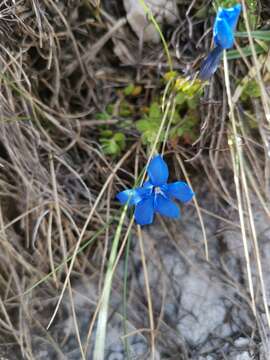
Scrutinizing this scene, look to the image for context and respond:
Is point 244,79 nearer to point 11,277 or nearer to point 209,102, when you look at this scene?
point 209,102

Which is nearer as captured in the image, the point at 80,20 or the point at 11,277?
the point at 11,277

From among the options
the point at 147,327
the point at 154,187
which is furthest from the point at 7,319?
the point at 154,187

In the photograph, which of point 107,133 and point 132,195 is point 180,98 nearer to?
point 107,133

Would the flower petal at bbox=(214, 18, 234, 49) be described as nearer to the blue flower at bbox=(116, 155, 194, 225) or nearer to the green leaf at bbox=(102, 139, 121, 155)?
the blue flower at bbox=(116, 155, 194, 225)

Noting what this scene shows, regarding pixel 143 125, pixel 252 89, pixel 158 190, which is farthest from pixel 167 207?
pixel 252 89

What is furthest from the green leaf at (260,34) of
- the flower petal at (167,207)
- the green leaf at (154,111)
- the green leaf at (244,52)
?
the flower petal at (167,207)

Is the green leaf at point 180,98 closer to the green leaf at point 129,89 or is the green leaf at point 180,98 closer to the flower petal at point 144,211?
the green leaf at point 129,89

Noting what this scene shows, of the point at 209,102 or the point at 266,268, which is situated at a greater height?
the point at 209,102
